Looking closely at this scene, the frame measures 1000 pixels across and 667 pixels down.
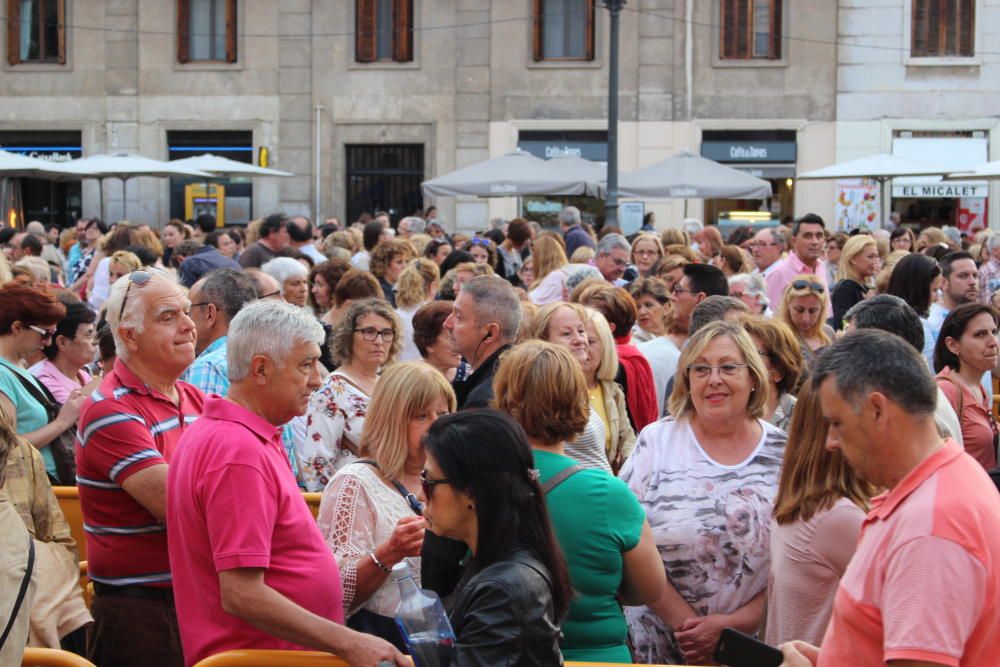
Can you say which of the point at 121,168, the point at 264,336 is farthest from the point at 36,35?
the point at 264,336

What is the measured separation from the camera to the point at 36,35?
29.8 metres

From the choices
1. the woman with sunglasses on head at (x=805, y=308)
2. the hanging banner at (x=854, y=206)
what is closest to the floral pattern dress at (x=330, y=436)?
the woman with sunglasses on head at (x=805, y=308)

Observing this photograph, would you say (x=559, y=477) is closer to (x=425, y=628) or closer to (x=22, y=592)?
(x=425, y=628)

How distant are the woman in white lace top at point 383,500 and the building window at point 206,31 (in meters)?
26.0

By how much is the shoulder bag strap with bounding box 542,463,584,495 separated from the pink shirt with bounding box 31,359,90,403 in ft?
11.6

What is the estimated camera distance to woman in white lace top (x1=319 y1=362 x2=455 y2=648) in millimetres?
4336

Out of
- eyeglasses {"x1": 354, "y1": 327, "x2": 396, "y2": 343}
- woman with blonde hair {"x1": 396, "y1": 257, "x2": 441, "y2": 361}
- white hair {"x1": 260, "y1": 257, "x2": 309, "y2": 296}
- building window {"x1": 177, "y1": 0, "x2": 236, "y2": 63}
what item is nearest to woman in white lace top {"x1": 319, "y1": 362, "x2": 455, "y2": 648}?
eyeglasses {"x1": 354, "y1": 327, "x2": 396, "y2": 343}

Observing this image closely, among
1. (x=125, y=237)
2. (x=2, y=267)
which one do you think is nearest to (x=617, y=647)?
(x=2, y=267)

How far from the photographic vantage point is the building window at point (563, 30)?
94.0 ft

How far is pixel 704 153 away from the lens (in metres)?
28.0

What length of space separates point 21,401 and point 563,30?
23.9 metres

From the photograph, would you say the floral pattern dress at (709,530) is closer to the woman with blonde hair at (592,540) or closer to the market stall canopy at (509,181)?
the woman with blonde hair at (592,540)

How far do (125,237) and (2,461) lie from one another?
9.61 metres

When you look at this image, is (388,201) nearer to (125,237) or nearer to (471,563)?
(125,237)
